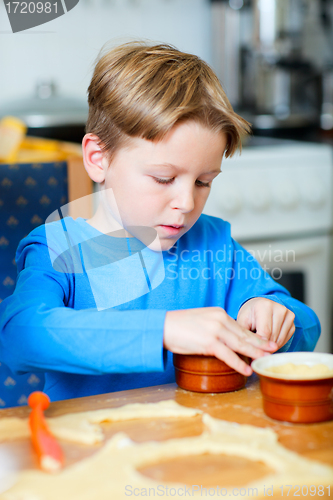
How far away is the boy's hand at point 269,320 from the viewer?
29.6 inches

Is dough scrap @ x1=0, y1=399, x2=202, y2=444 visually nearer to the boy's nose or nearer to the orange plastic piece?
the orange plastic piece

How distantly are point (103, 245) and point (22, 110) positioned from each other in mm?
1250

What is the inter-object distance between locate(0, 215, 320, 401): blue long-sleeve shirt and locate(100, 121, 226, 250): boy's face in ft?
0.34

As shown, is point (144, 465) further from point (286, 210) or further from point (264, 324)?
point (286, 210)

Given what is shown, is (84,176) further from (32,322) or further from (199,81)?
(32,322)

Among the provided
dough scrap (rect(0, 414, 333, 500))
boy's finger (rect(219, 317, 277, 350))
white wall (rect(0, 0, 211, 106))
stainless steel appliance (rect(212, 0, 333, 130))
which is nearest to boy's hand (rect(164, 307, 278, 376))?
boy's finger (rect(219, 317, 277, 350))

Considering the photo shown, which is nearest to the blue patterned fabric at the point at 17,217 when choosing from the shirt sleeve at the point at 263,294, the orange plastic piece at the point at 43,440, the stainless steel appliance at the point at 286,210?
the shirt sleeve at the point at 263,294

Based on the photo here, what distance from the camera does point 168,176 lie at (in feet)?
2.52

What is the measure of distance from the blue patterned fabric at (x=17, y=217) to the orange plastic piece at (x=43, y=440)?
1.70 ft

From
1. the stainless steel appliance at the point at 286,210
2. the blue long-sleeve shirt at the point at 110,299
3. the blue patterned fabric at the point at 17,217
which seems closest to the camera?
the blue long-sleeve shirt at the point at 110,299

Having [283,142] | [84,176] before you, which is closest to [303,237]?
[283,142]

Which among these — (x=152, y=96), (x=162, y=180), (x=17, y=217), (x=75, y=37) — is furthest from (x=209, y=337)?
(x=75, y=37)

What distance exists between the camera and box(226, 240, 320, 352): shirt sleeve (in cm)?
87

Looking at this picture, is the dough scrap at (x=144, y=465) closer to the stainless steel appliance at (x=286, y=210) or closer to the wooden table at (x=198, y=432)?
the wooden table at (x=198, y=432)
